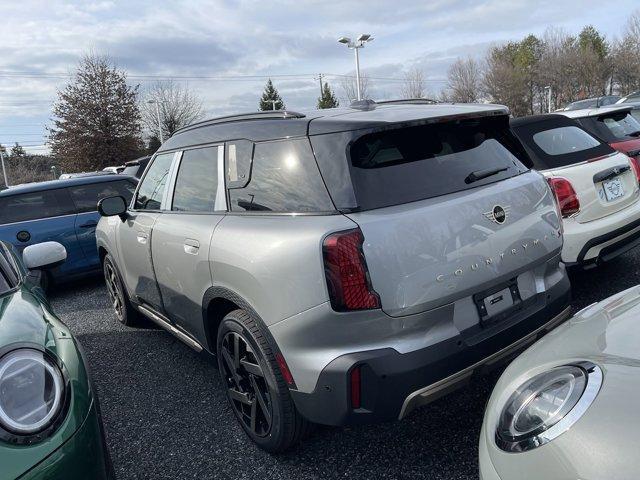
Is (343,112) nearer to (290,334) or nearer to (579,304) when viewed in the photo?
(290,334)

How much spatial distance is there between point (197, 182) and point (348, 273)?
4.95 ft

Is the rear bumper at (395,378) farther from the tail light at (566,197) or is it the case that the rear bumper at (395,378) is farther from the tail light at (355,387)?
the tail light at (566,197)

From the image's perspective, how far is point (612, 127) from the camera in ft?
17.8

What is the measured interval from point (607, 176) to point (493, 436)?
320cm

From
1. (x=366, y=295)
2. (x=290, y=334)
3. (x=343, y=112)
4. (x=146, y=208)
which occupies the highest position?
(x=343, y=112)

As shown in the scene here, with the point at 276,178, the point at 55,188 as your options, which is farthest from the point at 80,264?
the point at 276,178

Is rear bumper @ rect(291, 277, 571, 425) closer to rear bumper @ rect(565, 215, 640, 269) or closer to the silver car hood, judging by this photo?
the silver car hood

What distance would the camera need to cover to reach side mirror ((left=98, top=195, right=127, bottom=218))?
395cm

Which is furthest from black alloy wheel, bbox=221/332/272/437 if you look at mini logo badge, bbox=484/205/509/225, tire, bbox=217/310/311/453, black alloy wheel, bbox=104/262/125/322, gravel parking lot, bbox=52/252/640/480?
black alloy wheel, bbox=104/262/125/322

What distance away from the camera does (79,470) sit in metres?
1.55

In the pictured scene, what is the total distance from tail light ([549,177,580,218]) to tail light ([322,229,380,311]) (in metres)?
2.54

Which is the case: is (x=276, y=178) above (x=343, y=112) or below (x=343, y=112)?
below

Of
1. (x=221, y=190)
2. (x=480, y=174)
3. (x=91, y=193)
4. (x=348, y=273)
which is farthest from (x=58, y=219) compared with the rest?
(x=480, y=174)

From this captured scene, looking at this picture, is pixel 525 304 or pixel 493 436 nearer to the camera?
pixel 493 436
